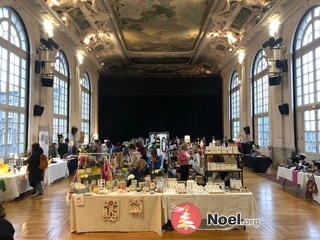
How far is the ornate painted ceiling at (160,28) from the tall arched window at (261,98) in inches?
64.8

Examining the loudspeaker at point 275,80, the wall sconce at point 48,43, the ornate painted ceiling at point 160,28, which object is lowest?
the loudspeaker at point 275,80

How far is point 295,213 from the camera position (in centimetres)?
543

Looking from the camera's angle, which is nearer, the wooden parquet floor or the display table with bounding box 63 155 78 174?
the wooden parquet floor

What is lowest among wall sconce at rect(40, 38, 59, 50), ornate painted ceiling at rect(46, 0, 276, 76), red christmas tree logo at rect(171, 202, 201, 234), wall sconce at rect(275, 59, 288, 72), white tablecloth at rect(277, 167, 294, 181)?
red christmas tree logo at rect(171, 202, 201, 234)

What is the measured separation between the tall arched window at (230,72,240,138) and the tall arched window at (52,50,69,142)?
9860 mm

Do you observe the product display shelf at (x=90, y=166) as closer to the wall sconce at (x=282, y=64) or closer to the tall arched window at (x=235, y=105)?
the wall sconce at (x=282, y=64)

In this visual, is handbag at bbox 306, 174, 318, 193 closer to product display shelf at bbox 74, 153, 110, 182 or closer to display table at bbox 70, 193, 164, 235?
display table at bbox 70, 193, 164, 235

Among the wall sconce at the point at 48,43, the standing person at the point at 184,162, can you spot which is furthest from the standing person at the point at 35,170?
the wall sconce at the point at 48,43

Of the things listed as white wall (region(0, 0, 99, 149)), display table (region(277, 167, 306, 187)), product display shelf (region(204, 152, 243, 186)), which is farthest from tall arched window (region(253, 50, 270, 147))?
white wall (region(0, 0, 99, 149))

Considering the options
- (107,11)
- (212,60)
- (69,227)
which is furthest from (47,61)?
(212,60)

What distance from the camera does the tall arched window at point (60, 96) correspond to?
12.2 metres

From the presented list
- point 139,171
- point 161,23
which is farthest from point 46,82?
point 161,23

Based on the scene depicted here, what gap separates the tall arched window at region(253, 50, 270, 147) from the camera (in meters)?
12.9

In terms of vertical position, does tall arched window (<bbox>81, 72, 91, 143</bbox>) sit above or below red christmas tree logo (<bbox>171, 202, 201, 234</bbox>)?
above
